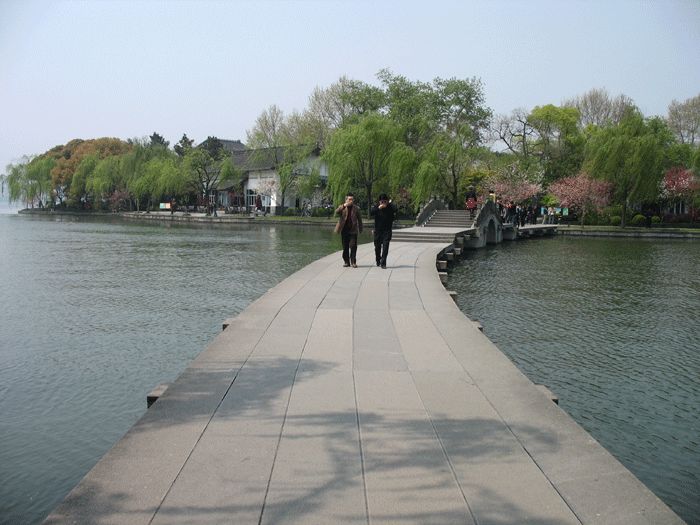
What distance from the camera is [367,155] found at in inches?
1706

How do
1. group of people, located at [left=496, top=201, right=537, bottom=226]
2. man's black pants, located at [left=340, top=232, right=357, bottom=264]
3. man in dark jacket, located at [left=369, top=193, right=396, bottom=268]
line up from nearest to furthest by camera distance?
man in dark jacket, located at [left=369, top=193, right=396, bottom=268] → man's black pants, located at [left=340, top=232, right=357, bottom=264] → group of people, located at [left=496, top=201, right=537, bottom=226]

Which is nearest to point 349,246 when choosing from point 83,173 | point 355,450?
point 355,450

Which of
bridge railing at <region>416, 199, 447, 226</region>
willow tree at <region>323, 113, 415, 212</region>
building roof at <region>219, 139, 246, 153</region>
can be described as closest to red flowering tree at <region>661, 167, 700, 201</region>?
bridge railing at <region>416, 199, 447, 226</region>

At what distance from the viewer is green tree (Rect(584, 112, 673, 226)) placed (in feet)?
130

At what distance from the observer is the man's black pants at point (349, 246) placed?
1458cm

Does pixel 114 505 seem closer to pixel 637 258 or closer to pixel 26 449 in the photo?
pixel 26 449

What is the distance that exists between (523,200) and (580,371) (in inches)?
1791

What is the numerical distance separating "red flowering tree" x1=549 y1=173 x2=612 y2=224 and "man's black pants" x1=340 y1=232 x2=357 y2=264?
107 feet

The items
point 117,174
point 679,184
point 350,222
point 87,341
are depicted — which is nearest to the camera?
point 87,341

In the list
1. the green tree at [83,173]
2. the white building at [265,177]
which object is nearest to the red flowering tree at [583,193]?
the white building at [265,177]

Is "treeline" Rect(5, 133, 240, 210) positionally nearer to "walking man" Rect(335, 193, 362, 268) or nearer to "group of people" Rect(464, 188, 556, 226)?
"group of people" Rect(464, 188, 556, 226)

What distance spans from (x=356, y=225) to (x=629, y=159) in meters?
31.5

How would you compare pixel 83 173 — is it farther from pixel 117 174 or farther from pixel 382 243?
pixel 382 243

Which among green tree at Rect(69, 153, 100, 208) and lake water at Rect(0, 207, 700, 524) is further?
green tree at Rect(69, 153, 100, 208)
